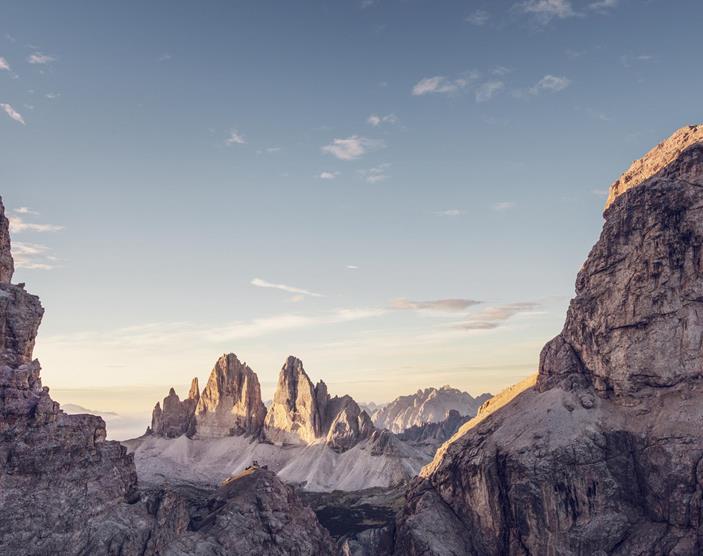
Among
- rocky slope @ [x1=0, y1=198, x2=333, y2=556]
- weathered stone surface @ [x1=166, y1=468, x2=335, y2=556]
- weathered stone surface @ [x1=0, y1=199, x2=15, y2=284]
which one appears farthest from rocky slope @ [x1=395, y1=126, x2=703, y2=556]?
weathered stone surface @ [x1=0, y1=199, x2=15, y2=284]

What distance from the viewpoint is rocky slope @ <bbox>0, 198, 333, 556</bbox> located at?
341ft

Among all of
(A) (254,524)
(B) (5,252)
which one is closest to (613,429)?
(A) (254,524)

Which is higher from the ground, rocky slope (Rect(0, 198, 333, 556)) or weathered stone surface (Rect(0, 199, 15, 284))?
weathered stone surface (Rect(0, 199, 15, 284))

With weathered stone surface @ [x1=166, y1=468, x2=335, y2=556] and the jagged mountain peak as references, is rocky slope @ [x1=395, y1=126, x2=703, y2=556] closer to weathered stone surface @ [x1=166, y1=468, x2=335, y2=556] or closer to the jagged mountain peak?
the jagged mountain peak

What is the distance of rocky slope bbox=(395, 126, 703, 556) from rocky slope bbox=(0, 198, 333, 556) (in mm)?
35559

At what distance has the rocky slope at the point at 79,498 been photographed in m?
104

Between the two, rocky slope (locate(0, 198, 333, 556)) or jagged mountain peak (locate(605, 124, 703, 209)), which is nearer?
rocky slope (locate(0, 198, 333, 556))

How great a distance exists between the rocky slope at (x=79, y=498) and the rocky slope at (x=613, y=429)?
35559 mm

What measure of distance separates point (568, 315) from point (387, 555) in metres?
77.3

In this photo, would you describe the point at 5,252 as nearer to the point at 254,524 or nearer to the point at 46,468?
the point at 46,468

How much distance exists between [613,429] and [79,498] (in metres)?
114

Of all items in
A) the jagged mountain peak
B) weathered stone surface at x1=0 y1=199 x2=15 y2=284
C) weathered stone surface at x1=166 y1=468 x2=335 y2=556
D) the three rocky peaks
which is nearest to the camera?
the three rocky peaks

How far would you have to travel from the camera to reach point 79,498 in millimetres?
110312

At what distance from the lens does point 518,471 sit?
5084 inches
